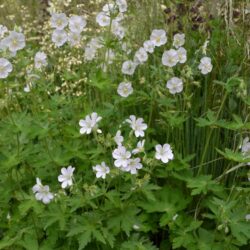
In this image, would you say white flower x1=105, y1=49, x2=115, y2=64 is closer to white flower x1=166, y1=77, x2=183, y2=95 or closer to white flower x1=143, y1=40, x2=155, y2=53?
white flower x1=143, y1=40, x2=155, y2=53

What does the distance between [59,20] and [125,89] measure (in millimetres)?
495

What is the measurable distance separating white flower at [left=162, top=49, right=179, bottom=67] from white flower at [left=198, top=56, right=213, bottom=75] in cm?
17

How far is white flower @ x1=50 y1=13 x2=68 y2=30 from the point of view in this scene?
2.98m

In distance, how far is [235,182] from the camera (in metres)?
3.17

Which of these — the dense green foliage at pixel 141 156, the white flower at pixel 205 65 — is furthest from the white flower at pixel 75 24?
the white flower at pixel 205 65

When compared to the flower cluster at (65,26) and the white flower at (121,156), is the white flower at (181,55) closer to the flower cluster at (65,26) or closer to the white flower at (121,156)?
the flower cluster at (65,26)

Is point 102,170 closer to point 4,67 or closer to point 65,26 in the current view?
point 4,67

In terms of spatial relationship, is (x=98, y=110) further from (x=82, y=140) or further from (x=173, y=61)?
(x=173, y=61)

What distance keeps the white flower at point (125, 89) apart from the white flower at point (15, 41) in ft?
1.86

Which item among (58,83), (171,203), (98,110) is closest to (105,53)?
(98,110)

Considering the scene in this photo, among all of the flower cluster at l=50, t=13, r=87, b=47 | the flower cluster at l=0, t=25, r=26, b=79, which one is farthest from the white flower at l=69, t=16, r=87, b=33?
the flower cluster at l=0, t=25, r=26, b=79

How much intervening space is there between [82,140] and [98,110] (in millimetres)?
191

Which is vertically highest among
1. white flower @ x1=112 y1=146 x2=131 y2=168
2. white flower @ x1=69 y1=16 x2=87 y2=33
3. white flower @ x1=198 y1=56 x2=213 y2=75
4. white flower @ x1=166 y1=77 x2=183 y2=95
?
white flower @ x1=69 y1=16 x2=87 y2=33

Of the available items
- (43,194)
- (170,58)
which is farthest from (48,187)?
(170,58)
